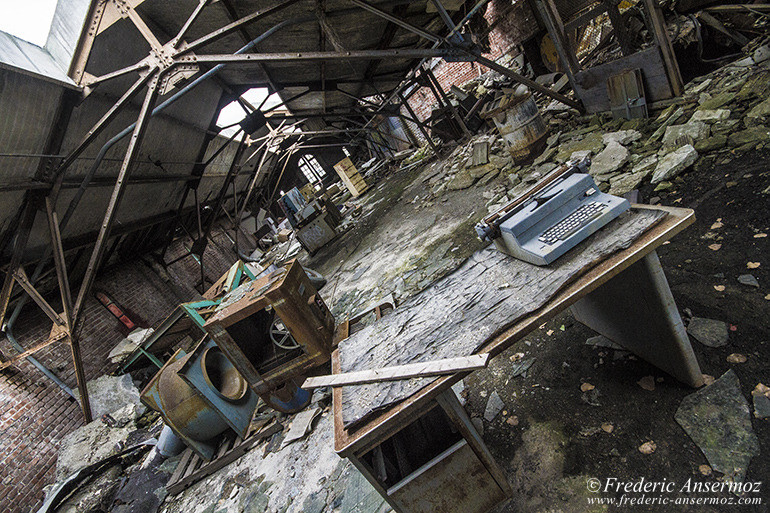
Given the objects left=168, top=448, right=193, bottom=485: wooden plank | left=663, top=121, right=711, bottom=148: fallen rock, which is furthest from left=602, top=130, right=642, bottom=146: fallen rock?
left=168, top=448, right=193, bottom=485: wooden plank

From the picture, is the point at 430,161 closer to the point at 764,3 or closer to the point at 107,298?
the point at 764,3

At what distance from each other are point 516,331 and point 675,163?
3.69 meters

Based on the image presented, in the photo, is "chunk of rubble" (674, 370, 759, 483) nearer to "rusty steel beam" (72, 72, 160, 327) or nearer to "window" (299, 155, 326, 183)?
"rusty steel beam" (72, 72, 160, 327)

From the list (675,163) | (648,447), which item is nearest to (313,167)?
(675,163)

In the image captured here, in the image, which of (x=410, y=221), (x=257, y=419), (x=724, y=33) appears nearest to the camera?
(x=257, y=419)

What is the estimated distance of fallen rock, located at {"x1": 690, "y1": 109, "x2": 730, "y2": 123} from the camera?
12.9ft

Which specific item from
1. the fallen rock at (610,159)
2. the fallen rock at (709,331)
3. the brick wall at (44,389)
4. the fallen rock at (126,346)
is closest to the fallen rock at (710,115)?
the fallen rock at (610,159)

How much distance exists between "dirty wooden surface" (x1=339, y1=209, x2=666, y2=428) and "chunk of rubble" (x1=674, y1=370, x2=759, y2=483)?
1074 mm

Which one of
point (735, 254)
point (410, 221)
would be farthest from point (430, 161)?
point (735, 254)

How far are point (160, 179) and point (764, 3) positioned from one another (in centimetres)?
1140

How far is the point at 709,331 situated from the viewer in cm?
215

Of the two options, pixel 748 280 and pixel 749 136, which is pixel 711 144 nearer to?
pixel 749 136

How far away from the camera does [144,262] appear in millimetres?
9461

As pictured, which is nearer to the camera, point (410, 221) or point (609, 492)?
point (609, 492)
